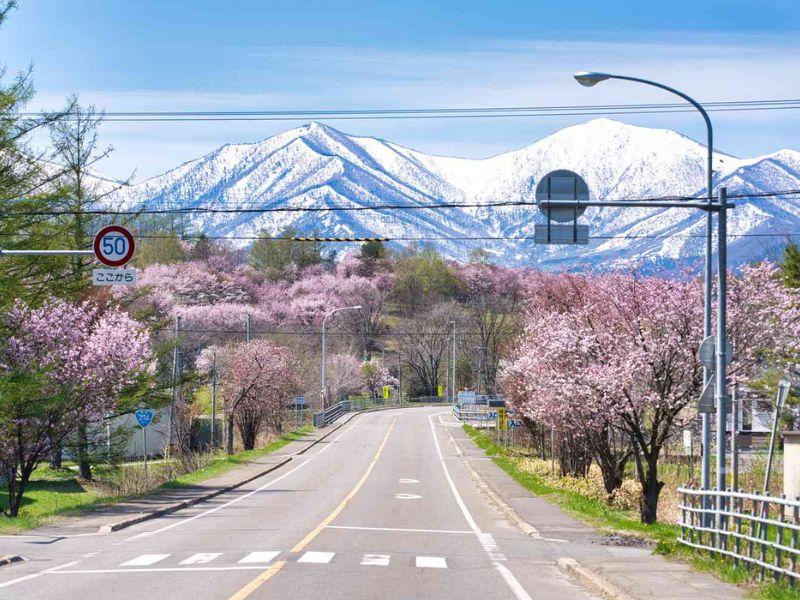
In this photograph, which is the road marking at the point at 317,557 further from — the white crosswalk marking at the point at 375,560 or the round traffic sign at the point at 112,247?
the round traffic sign at the point at 112,247

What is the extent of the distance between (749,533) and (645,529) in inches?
310

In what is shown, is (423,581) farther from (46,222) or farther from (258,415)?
(258,415)

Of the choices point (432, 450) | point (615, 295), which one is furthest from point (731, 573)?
point (432, 450)

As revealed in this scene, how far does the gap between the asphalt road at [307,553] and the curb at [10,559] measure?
28cm

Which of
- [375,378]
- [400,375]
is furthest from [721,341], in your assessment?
[400,375]

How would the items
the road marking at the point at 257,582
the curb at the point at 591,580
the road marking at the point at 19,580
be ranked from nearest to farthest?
the road marking at the point at 257,582 < the curb at the point at 591,580 < the road marking at the point at 19,580

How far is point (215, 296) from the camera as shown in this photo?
107 metres

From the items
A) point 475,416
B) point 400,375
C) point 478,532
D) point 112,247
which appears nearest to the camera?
point 112,247

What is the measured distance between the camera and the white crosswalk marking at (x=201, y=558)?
15836 millimetres

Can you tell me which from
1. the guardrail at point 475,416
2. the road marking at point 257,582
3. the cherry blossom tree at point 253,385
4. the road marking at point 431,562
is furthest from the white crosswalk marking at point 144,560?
the guardrail at point 475,416

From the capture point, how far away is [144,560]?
53.2 feet

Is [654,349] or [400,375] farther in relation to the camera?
[400,375]

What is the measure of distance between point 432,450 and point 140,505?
30748mm

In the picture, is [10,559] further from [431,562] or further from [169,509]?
[169,509]
